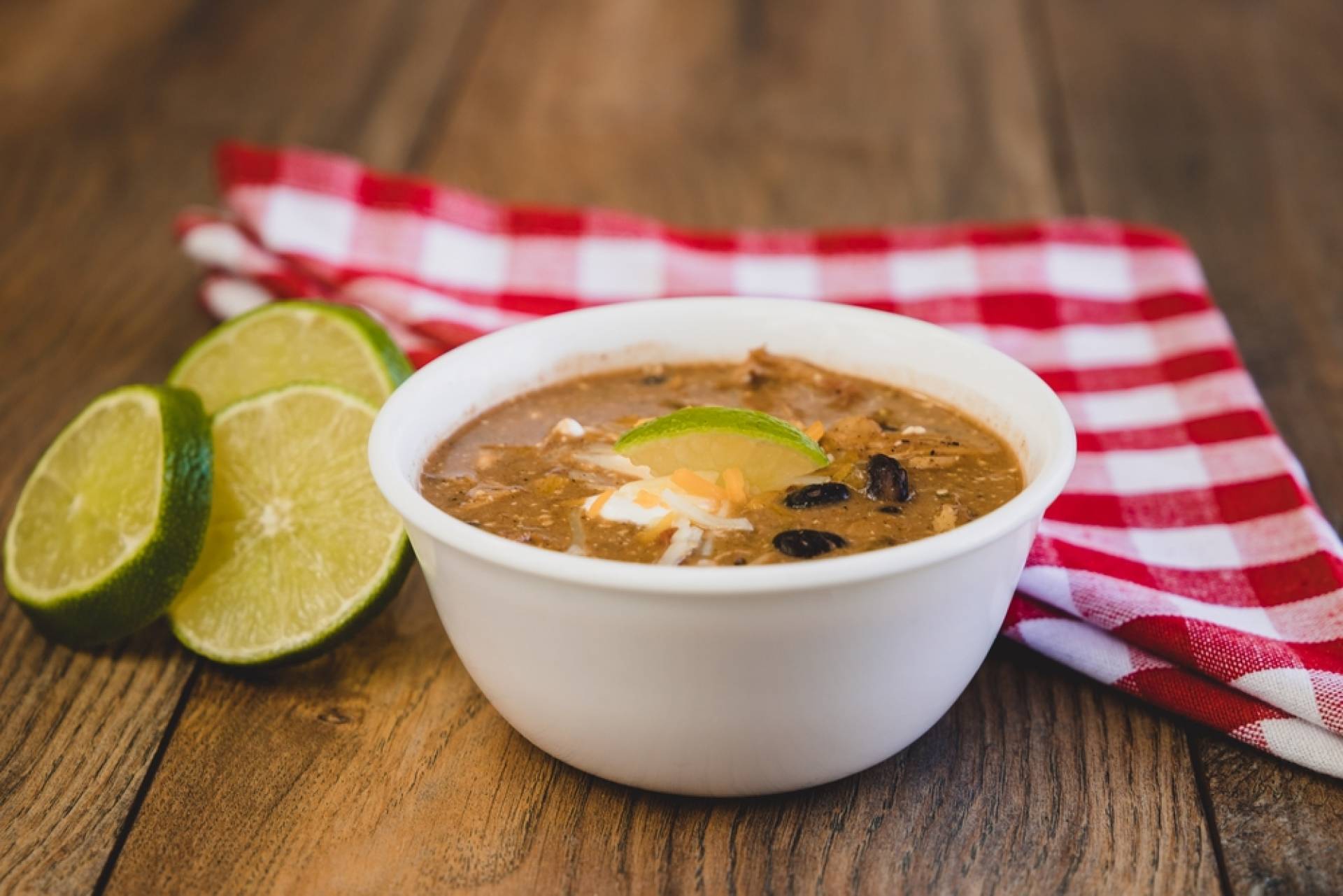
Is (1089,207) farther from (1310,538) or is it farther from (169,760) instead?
(169,760)

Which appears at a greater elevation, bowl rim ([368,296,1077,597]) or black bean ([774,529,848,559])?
bowl rim ([368,296,1077,597])


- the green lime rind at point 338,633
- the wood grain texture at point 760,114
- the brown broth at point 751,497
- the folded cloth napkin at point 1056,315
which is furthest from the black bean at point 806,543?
the wood grain texture at point 760,114

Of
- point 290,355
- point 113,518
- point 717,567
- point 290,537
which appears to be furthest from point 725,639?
point 290,355

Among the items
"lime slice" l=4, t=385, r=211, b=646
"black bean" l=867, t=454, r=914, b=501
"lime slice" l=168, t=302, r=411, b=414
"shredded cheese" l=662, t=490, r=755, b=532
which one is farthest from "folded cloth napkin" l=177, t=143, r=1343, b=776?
"lime slice" l=4, t=385, r=211, b=646

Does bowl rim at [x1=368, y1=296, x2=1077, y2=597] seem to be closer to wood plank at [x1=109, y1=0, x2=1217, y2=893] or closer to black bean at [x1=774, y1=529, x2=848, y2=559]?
black bean at [x1=774, y1=529, x2=848, y2=559]

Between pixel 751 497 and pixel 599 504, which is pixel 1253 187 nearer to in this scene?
pixel 751 497

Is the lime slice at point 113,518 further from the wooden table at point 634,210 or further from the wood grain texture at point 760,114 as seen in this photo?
the wood grain texture at point 760,114
